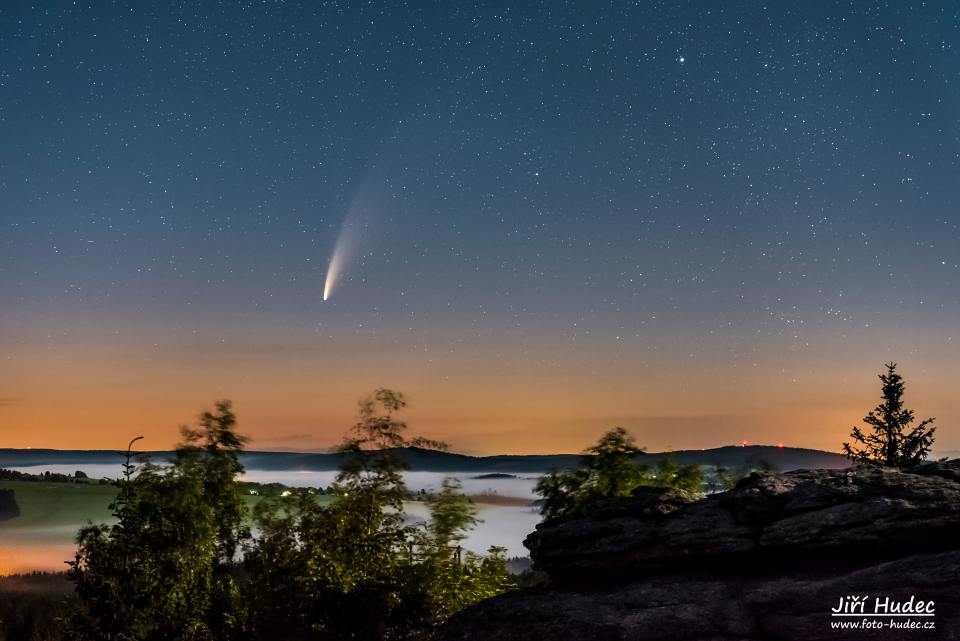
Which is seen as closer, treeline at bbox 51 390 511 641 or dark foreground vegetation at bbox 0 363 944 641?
dark foreground vegetation at bbox 0 363 944 641

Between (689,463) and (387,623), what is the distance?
1873 cm

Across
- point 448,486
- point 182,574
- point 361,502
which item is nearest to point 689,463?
point 448,486

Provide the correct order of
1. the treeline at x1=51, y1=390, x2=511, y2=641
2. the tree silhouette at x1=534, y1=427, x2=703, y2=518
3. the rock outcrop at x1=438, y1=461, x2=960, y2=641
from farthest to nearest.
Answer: the tree silhouette at x1=534, y1=427, x2=703, y2=518 < the treeline at x1=51, y1=390, x2=511, y2=641 < the rock outcrop at x1=438, y1=461, x2=960, y2=641

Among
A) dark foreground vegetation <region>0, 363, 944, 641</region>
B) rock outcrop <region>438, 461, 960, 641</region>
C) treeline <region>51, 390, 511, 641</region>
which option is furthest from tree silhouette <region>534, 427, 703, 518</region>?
rock outcrop <region>438, 461, 960, 641</region>

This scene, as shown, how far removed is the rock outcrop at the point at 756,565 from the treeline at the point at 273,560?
1244cm

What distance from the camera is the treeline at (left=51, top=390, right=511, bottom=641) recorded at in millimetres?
35812

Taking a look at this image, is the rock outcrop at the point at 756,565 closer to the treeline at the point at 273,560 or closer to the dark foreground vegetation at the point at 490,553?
the dark foreground vegetation at the point at 490,553

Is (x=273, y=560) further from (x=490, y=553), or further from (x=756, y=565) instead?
(x=756, y=565)

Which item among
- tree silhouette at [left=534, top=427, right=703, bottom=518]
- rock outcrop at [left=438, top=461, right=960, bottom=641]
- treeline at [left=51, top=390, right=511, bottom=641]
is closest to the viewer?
rock outcrop at [left=438, top=461, right=960, bottom=641]

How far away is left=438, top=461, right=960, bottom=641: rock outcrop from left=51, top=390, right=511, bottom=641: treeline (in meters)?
12.4

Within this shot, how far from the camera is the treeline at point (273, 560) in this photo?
117 ft

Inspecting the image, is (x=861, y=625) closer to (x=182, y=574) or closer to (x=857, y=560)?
(x=857, y=560)

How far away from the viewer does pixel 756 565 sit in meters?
25.0

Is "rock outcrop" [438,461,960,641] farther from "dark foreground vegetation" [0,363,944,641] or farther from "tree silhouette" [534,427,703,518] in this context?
"tree silhouette" [534,427,703,518]
